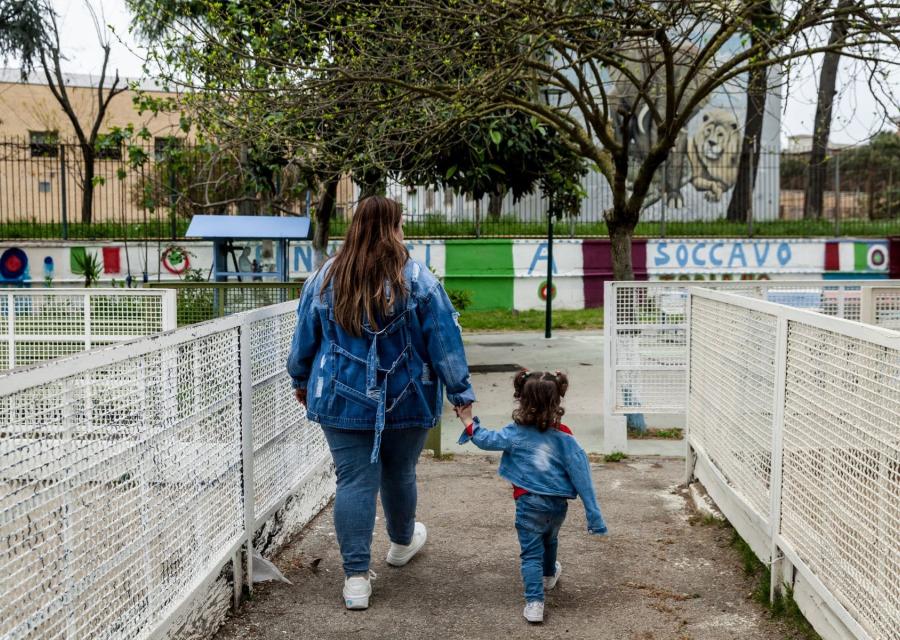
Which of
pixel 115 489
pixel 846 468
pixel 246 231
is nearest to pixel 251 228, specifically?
pixel 246 231

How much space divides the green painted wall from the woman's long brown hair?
51.9 feet

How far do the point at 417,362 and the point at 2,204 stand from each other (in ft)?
60.4

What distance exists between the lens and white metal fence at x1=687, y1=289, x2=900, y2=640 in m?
3.09

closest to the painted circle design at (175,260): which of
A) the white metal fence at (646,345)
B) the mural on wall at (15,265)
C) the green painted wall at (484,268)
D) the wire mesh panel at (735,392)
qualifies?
the mural on wall at (15,265)

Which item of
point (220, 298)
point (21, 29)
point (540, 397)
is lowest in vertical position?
point (540, 397)

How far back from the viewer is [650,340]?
790 centimetres

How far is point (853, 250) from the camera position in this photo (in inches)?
859

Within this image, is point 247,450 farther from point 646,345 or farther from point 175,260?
point 175,260

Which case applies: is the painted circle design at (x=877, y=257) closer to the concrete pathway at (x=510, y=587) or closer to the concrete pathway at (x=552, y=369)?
the concrete pathway at (x=552, y=369)

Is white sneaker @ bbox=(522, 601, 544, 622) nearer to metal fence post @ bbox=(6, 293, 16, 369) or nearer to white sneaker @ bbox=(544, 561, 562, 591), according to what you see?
white sneaker @ bbox=(544, 561, 562, 591)

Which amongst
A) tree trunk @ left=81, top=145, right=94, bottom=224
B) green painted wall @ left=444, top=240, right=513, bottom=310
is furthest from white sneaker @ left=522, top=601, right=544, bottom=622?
tree trunk @ left=81, top=145, right=94, bottom=224

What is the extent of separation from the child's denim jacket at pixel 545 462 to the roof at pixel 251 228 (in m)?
8.37

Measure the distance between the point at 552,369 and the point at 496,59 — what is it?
4667mm

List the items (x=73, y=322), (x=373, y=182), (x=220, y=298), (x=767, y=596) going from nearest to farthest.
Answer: (x=767, y=596)
(x=73, y=322)
(x=220, y=298)
(x=373, y=182)
